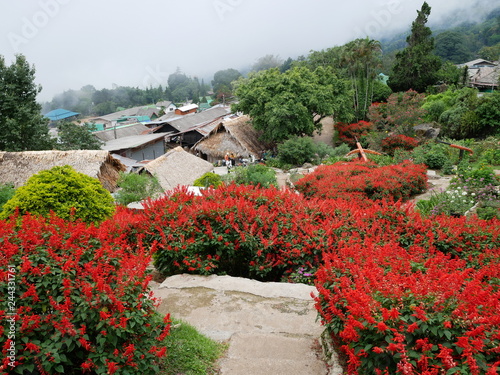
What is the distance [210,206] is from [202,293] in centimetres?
155

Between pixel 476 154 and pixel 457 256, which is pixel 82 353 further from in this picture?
pixel 476 154

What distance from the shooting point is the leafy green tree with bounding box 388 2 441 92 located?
116ft

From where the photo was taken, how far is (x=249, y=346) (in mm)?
4133

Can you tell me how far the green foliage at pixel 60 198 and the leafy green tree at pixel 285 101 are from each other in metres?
16.6

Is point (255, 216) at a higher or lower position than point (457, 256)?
higher

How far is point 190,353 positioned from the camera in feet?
12.6

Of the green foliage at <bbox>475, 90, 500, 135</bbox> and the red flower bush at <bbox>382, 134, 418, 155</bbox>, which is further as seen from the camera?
the green foliage at <bbox>475, 90, 500, 135</bbox>

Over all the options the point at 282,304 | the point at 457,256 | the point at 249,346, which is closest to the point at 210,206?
the point at 282,304

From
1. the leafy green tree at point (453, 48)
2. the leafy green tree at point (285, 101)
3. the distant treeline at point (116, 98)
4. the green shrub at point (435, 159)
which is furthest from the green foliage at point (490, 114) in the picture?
the distant treeline at point (116, 98)

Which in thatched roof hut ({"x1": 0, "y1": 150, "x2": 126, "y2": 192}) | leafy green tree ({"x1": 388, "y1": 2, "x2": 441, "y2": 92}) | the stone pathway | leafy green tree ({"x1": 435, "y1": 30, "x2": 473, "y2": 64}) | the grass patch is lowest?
the stone pathway

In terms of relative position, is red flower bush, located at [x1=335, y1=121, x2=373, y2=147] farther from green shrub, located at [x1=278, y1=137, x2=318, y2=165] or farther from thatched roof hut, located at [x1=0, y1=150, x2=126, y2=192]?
thatched roof hut, located at [x1=0, y1=150, x2=126, y2=192]

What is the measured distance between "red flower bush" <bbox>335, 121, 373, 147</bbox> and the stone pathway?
23.2 metres

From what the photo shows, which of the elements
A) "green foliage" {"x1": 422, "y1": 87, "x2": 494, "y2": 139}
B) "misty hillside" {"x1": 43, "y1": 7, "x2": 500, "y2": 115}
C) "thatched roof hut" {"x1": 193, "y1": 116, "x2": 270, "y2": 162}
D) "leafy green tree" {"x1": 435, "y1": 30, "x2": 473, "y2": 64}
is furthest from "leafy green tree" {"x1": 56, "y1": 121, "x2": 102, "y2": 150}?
"leafy green tree" {"x1": 435, "y1": 30, "x2": 473, "y2": 64}

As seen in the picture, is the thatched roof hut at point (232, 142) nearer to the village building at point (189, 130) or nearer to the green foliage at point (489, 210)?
the village building at point (189, 130)
